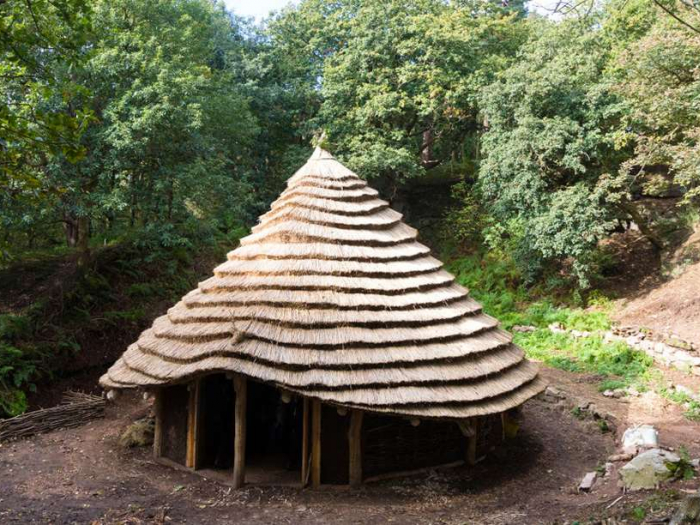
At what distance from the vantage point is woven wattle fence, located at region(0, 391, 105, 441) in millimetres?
11953

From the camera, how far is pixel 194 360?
904 centimetres

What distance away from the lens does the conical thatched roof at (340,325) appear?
28.1ft

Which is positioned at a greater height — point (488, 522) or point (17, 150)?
point (17, 150)

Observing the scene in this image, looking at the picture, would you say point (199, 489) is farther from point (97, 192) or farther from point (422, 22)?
point (422, 22)

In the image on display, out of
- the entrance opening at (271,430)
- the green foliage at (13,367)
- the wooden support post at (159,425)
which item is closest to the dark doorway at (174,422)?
the wooden support post at (159,425)

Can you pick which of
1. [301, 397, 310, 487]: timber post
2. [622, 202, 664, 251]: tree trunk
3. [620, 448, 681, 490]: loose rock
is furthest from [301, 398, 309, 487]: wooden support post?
[622, 202, 664, 251]: tree trunk

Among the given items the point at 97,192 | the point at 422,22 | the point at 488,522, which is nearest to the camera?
the point at 488,522

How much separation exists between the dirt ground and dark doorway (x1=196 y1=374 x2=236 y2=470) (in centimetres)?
49

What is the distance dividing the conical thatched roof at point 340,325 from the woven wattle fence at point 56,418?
111 inches

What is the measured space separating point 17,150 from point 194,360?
4217 mm

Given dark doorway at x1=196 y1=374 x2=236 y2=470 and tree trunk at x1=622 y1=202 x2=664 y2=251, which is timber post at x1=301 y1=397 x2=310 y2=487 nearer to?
Answer: dark doorway at x1=196 y1=374 x2=236 y2=470

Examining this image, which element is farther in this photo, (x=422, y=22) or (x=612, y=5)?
(x=422, y=22)

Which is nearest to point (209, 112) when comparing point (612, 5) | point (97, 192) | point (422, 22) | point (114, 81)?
point (114, 81)

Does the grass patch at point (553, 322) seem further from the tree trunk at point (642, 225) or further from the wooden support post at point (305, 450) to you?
the wooden support post at point (305, 450)
